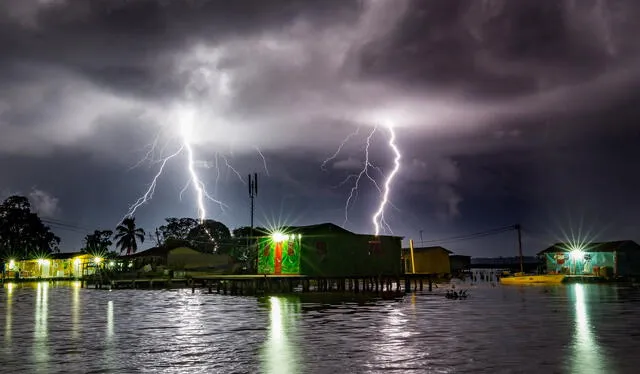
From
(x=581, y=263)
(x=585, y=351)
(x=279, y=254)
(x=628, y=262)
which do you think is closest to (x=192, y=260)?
(x=279, y=254)

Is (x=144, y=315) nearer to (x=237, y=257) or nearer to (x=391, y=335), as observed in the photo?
(x=391, y=335)

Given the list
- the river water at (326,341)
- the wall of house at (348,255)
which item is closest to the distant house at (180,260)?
the wall of house at (348,255)

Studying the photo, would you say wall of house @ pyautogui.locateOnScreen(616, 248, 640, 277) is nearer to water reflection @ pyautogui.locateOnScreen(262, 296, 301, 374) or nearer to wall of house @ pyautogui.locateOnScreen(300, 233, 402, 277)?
wall of house @ pyautogui.locateOnScreen(300, 233, 402, 277)

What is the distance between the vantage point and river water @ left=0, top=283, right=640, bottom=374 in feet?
53.8

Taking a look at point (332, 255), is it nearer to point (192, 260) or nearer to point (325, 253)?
point (325, 253)

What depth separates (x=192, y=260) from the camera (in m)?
96.0

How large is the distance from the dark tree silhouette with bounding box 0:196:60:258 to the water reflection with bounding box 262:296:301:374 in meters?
100

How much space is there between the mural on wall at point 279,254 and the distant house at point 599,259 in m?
42.0

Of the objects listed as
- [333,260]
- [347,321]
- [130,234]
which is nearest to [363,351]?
[347,321]

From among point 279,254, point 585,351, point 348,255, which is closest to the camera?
point 585,351

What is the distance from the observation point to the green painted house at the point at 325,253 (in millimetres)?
56156

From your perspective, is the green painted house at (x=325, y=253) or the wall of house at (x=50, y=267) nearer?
the green painted house at (x=325, y=253)

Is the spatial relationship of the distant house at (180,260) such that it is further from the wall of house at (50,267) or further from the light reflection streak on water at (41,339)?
the light reflection streak on water at (41,339)

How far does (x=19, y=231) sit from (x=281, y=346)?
115m
